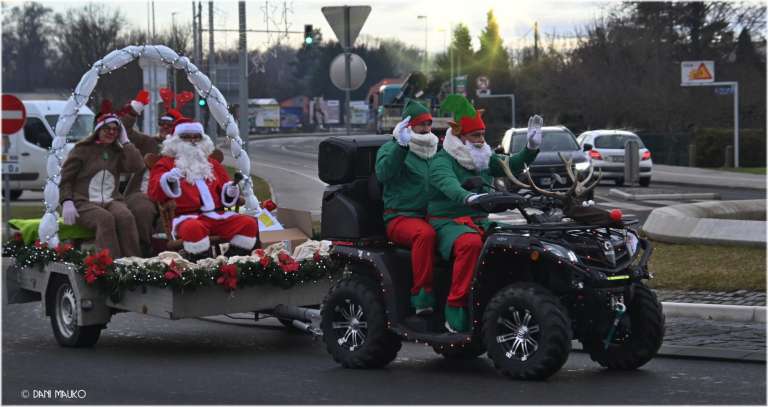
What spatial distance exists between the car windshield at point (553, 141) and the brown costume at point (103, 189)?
59.3 ft

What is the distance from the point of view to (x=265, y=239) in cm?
1153

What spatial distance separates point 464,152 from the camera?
900 cm

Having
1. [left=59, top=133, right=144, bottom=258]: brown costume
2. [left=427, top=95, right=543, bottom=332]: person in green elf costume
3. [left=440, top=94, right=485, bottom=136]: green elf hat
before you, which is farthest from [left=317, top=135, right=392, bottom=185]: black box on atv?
[left=59, top=133, right=144, bottom=258]: brown costume

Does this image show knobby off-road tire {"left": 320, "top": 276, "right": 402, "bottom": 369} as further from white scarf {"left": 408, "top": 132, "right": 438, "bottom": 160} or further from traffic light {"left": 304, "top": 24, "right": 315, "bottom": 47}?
traffic light {"left": 304, "top": 24, "right": 315, "bottom": 47}

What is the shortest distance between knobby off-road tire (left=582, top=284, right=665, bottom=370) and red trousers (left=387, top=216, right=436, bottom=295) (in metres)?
1.11

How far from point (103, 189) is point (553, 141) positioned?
19.4m

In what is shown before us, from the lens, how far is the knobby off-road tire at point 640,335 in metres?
8.66

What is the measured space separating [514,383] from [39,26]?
57.3 metres

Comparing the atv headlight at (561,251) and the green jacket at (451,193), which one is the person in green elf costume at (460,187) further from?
the atv headlight at (561,251)

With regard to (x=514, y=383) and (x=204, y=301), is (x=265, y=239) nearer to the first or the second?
(x=204, y=301)

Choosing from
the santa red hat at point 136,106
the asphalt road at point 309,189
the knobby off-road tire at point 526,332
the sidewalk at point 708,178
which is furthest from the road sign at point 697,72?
Answer: the knobby off-road tire at point 526,332

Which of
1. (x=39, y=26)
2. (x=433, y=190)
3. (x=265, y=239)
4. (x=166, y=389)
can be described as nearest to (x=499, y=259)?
(x=433, y=190)

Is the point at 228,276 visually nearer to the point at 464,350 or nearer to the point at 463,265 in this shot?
the point at 464,350

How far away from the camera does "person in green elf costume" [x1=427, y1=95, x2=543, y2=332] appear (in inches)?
342
